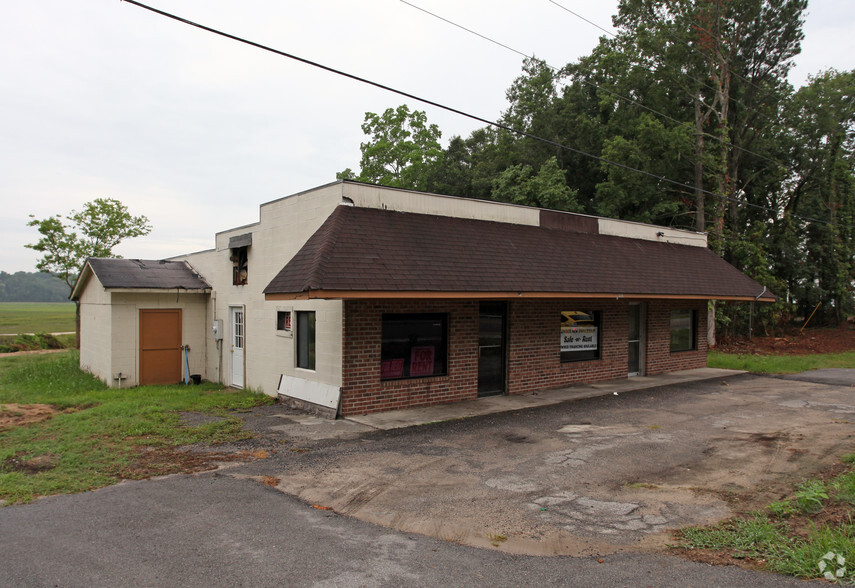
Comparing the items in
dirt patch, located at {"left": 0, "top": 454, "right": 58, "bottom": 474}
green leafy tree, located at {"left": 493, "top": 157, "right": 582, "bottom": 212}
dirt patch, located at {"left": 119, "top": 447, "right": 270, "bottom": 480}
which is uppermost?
green leafy tree, located at {"left": 493, "top": 157, "right": 582, "bottom": 212}

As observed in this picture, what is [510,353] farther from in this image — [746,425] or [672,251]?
[672,251]

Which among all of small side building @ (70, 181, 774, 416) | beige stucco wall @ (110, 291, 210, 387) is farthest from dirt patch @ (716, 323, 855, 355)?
beige stucco wall @ (110, 291, 210, 387)

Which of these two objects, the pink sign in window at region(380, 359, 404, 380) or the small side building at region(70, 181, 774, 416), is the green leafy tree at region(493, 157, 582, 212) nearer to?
the small side building at region(70, 181, 774, 416)

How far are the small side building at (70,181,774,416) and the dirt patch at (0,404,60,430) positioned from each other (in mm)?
2953

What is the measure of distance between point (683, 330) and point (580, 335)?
5.21 metres

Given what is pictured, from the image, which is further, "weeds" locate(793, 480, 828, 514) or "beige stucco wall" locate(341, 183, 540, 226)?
"beige stucco wall" locate(341, 183, 540, 226)

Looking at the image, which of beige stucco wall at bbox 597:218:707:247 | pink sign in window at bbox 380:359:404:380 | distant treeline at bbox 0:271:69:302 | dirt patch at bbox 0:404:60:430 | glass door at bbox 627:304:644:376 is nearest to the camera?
dirt patch at bbox 0:404:60:430

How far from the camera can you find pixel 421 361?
11539 millimetres

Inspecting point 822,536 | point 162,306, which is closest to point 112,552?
point 822,536

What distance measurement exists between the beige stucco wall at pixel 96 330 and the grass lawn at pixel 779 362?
61.8 ft

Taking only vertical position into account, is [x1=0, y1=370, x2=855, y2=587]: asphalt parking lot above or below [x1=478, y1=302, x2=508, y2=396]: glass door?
Answer: below

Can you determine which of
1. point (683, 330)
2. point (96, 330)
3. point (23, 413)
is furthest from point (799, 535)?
point (96, 330)

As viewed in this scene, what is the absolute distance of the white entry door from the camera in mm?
14672

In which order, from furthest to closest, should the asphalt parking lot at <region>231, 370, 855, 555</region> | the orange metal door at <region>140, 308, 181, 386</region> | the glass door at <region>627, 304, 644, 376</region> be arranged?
1. the glass door at <region>627, 304, 644, 376</region>
2. the orange metal door at <region>140, 308, 181, 386</region>
3. the asphalt parking lot at <region>231, 370, 855, 555</region>
